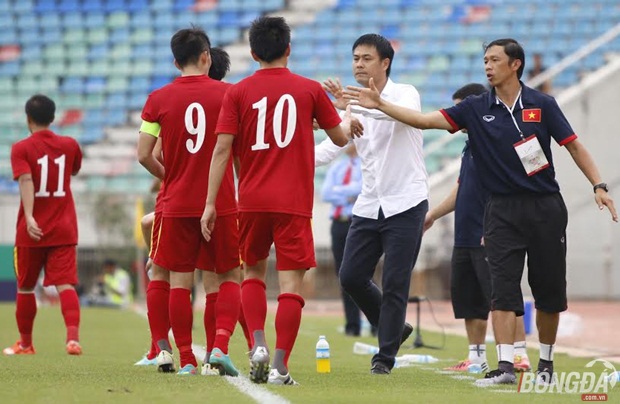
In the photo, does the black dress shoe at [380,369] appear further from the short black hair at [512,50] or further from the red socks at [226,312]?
the short black hair at [512,50]

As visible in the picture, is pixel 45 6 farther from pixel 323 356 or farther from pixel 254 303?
pixel 254 303

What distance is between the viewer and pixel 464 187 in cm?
887

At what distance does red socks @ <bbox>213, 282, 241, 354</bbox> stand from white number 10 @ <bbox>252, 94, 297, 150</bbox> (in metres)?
1.08

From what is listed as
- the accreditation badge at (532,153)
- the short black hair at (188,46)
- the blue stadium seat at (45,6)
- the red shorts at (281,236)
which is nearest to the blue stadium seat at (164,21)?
the blue stadium seat at (45,6)

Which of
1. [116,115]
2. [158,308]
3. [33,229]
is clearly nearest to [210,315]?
[158,308]

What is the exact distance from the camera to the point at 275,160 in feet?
22.6

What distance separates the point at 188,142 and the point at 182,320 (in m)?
1.05

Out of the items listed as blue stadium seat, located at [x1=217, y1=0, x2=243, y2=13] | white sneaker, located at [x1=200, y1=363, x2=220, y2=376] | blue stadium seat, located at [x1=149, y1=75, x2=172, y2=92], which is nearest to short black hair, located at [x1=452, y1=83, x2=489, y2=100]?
white sneaker, located at [x1=200, y1=363, x2=220, y2=376]

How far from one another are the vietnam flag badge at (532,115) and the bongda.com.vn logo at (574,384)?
55.6 inches

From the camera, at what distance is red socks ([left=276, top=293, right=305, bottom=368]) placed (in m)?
6.80

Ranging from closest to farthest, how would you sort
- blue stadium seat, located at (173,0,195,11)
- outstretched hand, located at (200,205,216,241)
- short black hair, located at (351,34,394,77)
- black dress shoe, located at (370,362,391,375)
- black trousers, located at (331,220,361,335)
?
outstretched hand, located at (200,205,216,241) < black dress shoe, located at (370,362,391,375) < short black hair, located at (351,34,394,77) < black trousers, located at (331,220,361,335) < blue stadium seat, located at (173,0,195,11)

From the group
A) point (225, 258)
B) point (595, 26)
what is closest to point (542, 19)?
point (595, 26)

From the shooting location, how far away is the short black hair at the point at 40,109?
10.2 meters

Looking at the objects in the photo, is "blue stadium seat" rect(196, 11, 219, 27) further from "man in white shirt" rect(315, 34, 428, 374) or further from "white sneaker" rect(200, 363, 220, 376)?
"white sneaker" rect(200, 363, 220, 376)
